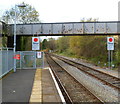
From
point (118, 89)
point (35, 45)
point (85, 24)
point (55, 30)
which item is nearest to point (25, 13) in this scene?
Result: point (55, 30)

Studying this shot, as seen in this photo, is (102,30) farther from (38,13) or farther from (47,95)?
(47,95)

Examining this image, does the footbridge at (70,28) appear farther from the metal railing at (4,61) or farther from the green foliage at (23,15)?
the metal railing at (4,61)

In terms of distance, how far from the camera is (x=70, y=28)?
77.2 ft

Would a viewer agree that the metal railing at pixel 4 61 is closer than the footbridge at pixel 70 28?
Yes

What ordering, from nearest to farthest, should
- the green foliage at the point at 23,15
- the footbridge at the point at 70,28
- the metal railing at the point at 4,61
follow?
1. the metal railing at the point at 4,61
2. the footbridge at the point at 70,28
3. the green foliage at the point at 23,15

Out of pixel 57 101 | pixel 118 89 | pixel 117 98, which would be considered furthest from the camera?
pixel 118 89

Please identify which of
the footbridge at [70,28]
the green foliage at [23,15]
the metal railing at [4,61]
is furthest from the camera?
the green foliage at [23,15]

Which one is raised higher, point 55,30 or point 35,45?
point 55,30

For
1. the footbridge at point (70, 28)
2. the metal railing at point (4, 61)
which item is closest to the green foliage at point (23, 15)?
the footbridge at point (70, 28)

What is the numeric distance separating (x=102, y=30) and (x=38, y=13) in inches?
476

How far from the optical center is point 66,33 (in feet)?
76.2

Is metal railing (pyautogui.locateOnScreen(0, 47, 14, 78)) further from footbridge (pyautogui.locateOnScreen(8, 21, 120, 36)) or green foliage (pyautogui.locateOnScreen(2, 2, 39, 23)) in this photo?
green foliage (pyautogui.locateOnScreen(2, 2, 39, 23))

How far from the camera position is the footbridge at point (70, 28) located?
22.8 m

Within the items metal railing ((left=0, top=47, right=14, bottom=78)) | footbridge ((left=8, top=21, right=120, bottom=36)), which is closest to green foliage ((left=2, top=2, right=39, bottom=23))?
footbridge ((left=8, top=21, right=120, bottom=36))
